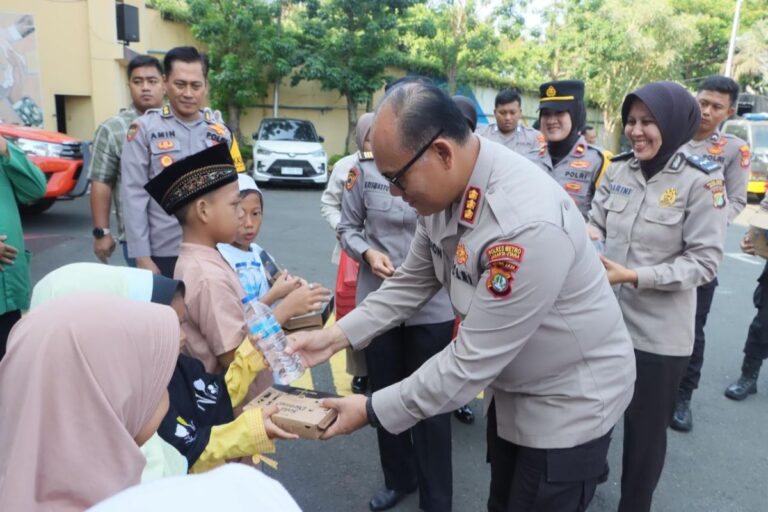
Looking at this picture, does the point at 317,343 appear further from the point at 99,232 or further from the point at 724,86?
the point at 724,86

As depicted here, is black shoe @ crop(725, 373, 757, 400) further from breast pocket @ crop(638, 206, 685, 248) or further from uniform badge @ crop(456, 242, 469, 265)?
uniform badge @ crop(456, 242, 469, 265)

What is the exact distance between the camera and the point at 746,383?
3.98 m

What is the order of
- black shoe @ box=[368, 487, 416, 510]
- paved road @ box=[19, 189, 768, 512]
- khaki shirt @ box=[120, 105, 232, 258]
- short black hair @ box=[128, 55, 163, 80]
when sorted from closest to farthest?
black shoe @ box=[368, 487, 416, 510] → paved road @ box=[19, 189, 768, 512] → khaki shirt @ box=[120, 105, 232, 258] → short black hair @ box=[128, 55, 163, 80]

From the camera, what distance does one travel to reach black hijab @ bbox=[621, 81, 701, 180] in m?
2.18

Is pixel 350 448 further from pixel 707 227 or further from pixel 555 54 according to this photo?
pixel 555 54

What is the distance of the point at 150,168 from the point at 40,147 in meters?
5.56

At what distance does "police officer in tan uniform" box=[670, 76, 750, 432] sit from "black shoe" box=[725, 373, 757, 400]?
1.65 feet

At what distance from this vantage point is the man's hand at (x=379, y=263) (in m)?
2.60

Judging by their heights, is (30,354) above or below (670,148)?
below

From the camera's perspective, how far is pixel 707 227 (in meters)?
2.19

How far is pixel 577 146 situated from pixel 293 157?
32.2 ft

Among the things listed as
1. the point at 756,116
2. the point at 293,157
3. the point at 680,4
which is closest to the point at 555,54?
the point at 680,4

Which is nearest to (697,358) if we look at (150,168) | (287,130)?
(150,168)

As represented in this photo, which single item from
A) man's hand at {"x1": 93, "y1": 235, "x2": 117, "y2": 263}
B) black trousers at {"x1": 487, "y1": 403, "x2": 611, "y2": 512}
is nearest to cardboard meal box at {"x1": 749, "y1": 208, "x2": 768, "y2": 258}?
black trousers at {"x1": 487, "y1": 403, "x2": 611, "y2": 512}
